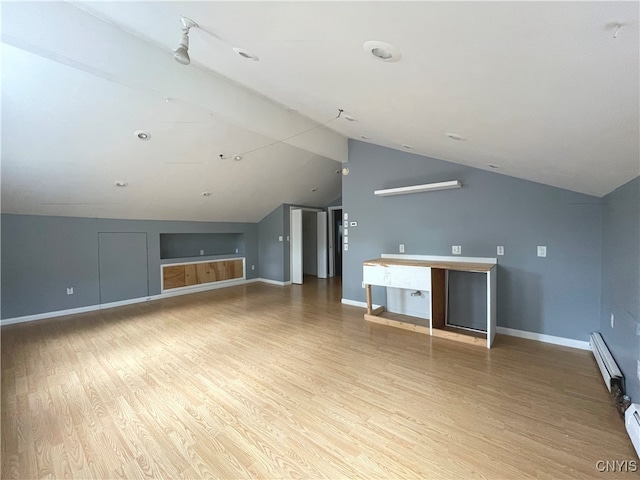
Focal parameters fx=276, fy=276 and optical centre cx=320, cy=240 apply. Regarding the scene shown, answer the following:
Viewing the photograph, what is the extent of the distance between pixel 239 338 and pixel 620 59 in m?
4.11

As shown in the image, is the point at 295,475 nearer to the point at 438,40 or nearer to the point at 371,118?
the point at 438,40

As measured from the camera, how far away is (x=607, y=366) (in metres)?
2.55

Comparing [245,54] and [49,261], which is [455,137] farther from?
[49,261]

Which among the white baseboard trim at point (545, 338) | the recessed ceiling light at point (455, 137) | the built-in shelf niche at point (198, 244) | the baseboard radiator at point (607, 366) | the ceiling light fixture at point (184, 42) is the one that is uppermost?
the ceiling light fixture at point (184, 42)

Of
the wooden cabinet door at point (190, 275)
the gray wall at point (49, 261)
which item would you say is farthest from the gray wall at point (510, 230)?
the gray wall at point (49, 261)

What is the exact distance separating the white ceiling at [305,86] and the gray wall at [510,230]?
0.39 metres

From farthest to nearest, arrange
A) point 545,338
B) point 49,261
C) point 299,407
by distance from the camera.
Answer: point 49,261 → point 545,338 → point 299,407

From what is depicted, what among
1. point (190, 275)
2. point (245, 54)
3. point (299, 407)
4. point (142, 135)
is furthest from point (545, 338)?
point (190, 275)

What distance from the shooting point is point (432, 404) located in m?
2.31

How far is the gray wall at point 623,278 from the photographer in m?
2.12

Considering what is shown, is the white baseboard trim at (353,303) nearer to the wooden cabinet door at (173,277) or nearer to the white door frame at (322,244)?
the white door frame at (322,244)

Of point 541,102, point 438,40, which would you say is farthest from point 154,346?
point 541,102

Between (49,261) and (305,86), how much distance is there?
5.49 m

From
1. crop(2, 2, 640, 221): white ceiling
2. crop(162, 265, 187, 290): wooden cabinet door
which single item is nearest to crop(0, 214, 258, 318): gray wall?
crop(2, 2, 640, 221): white ceiling
